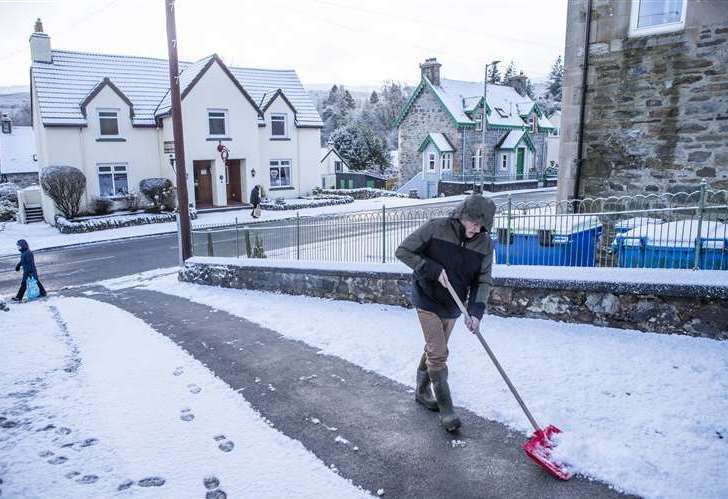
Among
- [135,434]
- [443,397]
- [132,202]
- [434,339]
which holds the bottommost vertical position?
[135,434]

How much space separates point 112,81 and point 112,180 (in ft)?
18.5

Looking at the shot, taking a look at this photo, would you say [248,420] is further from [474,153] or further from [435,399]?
[474,153]

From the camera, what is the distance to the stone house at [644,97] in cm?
845

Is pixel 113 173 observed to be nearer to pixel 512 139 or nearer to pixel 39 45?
pixel 39 45

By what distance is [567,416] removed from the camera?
14.4 feet

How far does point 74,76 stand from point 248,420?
2853 cm

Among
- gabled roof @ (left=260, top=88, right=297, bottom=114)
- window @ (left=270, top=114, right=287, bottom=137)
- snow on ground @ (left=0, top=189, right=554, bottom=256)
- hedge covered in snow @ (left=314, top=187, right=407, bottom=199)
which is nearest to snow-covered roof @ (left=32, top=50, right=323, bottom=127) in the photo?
gabled roof @ (left=260, top=88, right=297, bottom=114)

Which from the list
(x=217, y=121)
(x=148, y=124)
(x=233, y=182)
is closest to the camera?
(x=148, y=124)

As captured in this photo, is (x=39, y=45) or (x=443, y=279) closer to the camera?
(x=443, y=279)

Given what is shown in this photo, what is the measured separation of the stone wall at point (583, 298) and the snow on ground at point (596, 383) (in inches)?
6.8

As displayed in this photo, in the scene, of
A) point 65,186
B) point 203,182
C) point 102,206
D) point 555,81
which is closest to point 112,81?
point 203,182

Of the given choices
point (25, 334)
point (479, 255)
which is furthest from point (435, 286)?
point (25, 334)

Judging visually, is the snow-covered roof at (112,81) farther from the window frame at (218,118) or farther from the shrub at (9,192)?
the shrub at (9,192)

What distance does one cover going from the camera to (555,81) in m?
85.1
